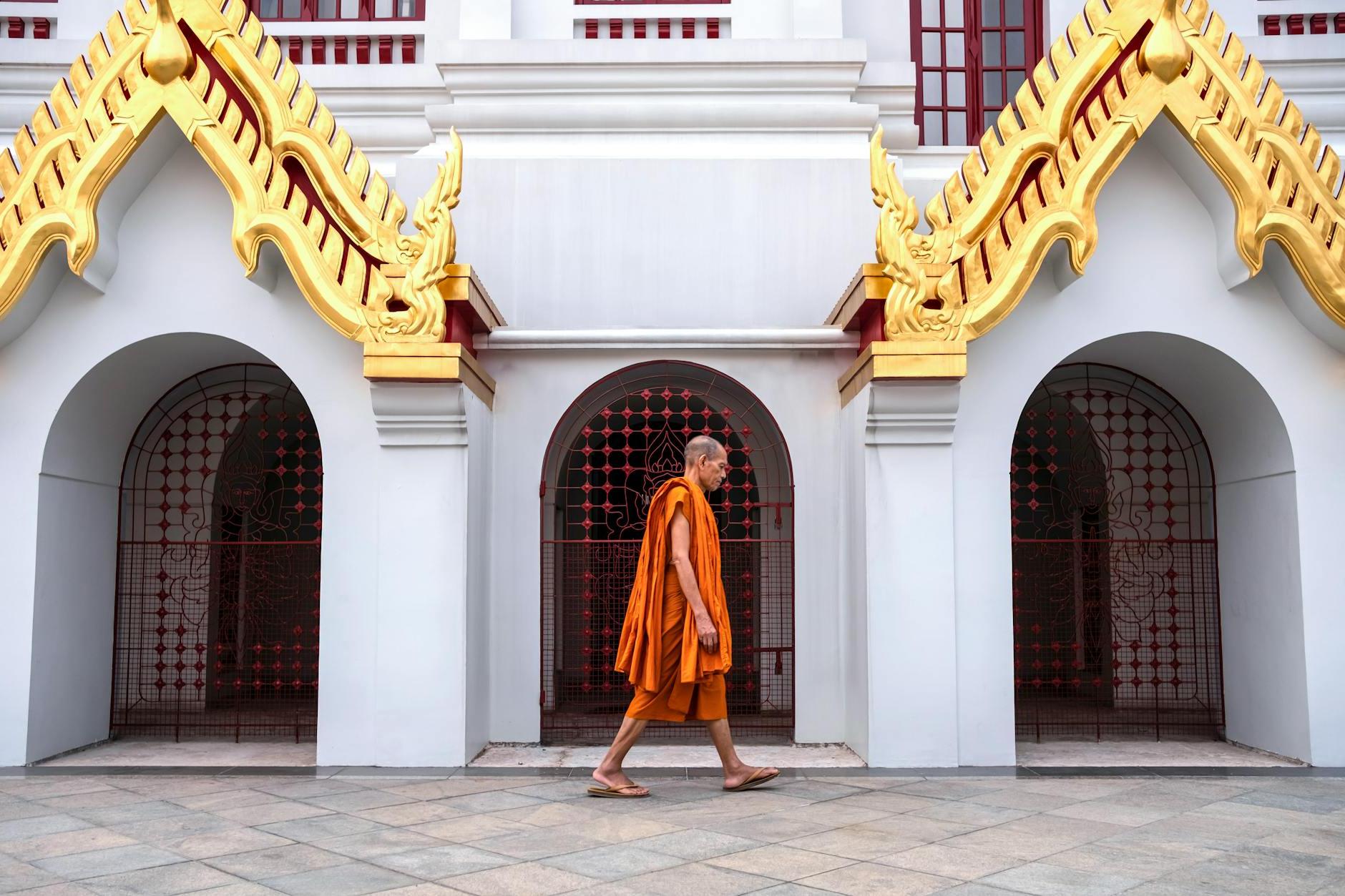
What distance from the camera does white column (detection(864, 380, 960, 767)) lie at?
6.65 m

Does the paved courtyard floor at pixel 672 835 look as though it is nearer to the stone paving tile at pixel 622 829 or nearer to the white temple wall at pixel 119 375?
the stone paving tile at pixel 622 829

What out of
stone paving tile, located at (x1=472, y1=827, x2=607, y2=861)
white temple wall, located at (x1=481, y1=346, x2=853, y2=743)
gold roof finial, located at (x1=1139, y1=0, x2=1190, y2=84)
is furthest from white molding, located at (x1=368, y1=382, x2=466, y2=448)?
gold roof finial, located at (x1=1139, y1=0, x2=1190, y2=84)

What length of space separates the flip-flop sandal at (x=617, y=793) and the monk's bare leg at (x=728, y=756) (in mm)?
419

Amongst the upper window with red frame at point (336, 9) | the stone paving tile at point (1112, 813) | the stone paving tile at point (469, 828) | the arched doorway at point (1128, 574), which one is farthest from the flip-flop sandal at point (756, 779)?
the upper window with red frame at point (336, 9)

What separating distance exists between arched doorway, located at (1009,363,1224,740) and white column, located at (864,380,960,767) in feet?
3.15

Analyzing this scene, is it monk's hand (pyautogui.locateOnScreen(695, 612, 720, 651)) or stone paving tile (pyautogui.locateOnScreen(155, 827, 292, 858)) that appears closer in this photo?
stone paving tile (pyautogui.locateOnScreen(155, 827, 292, 858))

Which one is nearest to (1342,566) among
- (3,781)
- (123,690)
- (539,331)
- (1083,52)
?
(1083,52)

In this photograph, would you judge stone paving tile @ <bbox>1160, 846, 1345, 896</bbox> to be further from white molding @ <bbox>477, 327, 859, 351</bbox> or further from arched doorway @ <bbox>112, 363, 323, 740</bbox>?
arched doorway @ <bbox>112, 363, 323, 740</bbox>

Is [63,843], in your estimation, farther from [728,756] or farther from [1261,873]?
[1261,873]

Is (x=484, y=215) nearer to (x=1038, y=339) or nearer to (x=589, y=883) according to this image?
(x=1038, y=339)

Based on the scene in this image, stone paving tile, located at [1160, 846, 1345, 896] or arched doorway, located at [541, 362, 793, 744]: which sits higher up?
arched doorway, located at [541, 362, 793, 744]

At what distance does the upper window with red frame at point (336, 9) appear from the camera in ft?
30.0

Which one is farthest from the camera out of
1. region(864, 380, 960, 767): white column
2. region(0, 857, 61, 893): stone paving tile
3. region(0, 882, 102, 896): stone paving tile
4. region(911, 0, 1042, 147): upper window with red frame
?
region(911, 0, 1042, 147): upper window with red frame

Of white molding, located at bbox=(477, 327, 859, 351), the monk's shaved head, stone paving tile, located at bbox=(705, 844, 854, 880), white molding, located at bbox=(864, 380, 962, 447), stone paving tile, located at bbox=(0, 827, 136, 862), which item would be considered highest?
white molding, located at bbox=(477, 327, 859, 351)
